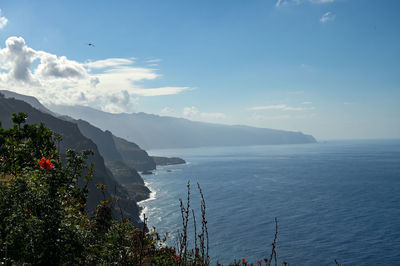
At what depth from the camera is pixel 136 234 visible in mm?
8273

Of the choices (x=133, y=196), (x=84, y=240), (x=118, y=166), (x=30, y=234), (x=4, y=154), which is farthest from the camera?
(x=118, y=166)

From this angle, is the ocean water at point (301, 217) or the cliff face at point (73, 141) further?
the cliff face at point (73, 141)

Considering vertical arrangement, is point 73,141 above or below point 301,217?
above

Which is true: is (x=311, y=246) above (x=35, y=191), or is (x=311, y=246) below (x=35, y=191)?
below

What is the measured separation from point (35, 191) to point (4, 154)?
911 centimetres

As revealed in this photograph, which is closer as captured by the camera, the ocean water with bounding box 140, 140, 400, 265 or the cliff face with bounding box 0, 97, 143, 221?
the ocean water with bounding box 140, 140, 400, 265

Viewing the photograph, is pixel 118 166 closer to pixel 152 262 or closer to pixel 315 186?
pixel 315 186

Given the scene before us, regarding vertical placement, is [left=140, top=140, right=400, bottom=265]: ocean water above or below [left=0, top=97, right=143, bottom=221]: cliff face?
below

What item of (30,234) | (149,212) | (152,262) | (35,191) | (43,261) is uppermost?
(35,191)

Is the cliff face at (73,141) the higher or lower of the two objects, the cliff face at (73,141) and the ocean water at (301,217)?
the higher


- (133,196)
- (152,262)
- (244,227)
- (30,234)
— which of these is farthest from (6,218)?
(133,196)

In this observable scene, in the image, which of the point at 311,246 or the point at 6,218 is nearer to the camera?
the point at 6,218

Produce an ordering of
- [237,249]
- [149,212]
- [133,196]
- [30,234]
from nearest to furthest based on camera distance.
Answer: [30,234] → [237,249] → [149,212] → [133,196]

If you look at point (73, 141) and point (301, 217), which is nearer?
point (301, 217)
